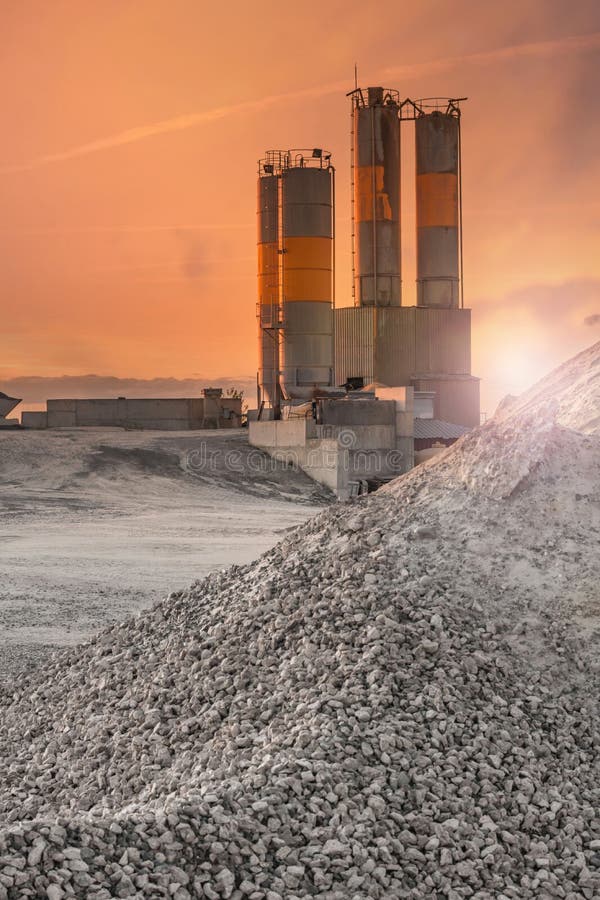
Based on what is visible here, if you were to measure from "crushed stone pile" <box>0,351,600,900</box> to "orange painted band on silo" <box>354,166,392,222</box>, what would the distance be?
115 feet

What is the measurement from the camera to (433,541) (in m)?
8.11

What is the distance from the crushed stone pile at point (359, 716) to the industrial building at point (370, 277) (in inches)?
1297

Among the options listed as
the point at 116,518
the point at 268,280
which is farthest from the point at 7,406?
the point at 116,518

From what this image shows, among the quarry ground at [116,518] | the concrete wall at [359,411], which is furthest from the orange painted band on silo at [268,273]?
the concrete wall at [359,411]

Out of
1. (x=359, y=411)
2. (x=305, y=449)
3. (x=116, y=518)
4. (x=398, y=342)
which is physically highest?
(x=398, y=342)

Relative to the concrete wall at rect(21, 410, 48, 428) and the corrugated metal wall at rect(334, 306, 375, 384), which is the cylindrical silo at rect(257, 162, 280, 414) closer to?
the corrugated metal wall at rect(334, 306, 375, 384)

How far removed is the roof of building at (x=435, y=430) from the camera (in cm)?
3728

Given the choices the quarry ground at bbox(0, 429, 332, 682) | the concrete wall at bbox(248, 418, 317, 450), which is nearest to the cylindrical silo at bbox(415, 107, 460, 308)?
the quarry ground at bbox(0, 429, 332, 682)

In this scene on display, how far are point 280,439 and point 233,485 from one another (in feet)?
11.7

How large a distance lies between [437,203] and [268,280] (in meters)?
7.95

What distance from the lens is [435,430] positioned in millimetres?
38000

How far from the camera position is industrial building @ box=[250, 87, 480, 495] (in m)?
42.7

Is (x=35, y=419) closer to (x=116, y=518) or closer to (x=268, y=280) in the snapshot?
(x=268, y=280)

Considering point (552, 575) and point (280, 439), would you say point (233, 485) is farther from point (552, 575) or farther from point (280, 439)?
point (552, 575)
